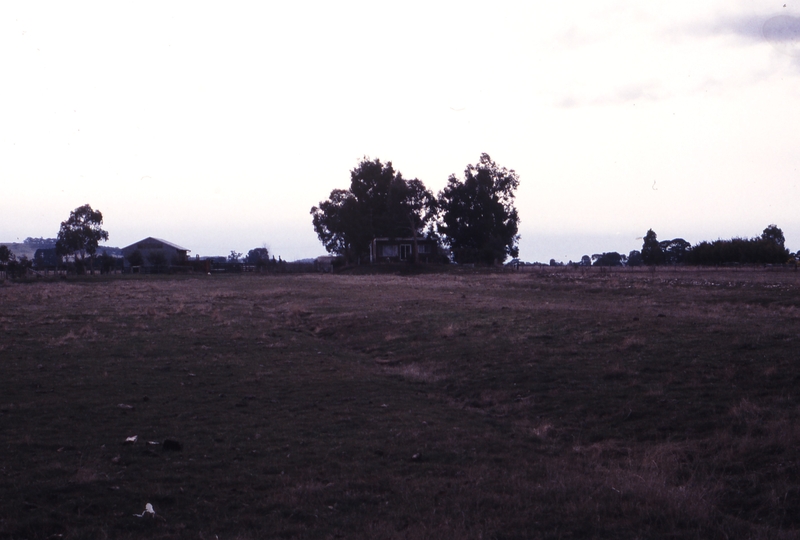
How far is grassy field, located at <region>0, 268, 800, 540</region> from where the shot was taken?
7.59m

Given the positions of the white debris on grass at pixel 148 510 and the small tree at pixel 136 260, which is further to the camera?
the small tree at pixel 136 260

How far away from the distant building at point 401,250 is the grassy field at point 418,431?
78.8m

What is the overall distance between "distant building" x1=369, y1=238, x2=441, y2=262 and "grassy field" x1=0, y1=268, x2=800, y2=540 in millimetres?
78823

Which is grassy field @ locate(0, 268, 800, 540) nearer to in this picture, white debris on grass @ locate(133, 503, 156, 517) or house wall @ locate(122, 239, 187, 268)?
white debris on grass @ locate(133, 503, 156, 517)

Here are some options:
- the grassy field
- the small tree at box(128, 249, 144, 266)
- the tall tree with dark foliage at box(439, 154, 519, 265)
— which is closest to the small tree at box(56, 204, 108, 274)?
the small tree at box(128, 249, 144, 266)

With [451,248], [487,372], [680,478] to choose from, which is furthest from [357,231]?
[680,478]

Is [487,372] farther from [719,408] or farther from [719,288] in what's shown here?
[719,288]

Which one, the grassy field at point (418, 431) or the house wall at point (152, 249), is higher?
the house wall at point (152, 249)

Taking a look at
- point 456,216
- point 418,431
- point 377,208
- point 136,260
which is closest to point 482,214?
point 456,216

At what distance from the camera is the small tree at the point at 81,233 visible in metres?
108

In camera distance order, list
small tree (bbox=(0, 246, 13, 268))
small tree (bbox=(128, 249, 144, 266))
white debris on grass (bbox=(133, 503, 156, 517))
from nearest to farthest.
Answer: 1. white debris on grass (bbox=(133, 503, 156, 517))
2. small tree (bbox=(0, 246, 13, 268))
3. small tree (bbox=(128, 249, 144, 266))

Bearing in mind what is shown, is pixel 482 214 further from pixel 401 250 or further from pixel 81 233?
pixel 81 233

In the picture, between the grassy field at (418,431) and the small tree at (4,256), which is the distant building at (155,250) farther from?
A: the grassy field at (418,431)

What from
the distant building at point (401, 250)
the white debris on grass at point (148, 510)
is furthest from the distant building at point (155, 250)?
the white debris on grass at point (148, 510)
